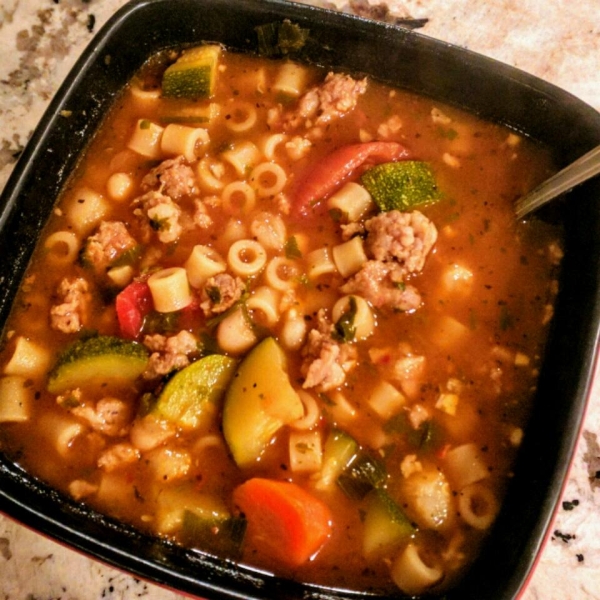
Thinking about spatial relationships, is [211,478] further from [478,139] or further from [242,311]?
[478,139]

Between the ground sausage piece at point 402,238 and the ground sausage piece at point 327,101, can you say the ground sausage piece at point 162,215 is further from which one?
the ground sausage piece at point 402,238

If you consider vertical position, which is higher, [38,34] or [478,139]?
[38,34]

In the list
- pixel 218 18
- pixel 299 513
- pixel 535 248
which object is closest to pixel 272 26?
pixel 218 18

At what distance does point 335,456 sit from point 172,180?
5.17ft

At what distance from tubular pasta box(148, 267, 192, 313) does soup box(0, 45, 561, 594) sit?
11 millimetres

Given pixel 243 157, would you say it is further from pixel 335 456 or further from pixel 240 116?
pixel 335 456

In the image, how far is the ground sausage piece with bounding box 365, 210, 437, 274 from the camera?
296cm

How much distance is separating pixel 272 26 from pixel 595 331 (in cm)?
218

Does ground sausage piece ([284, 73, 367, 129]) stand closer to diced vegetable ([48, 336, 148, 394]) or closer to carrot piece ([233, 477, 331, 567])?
diced vegetable ([48, 336, 148, 394])

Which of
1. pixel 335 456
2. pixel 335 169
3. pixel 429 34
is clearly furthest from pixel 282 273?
pixel 429 34

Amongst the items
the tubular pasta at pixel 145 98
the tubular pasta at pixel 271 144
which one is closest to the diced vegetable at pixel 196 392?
the tubular pasta at pixel 271 144

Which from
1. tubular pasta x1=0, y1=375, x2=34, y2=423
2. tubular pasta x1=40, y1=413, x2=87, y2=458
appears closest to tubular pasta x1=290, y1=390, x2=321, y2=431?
tubular pasta x1=40, y1=413, x2=87, y2=458

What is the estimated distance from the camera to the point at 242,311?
298 cm

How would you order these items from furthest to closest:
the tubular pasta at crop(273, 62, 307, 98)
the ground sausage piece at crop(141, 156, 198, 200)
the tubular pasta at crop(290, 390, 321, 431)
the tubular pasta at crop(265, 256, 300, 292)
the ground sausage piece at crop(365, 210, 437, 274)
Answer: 1. the tubular pasta at crop(273, 62, 307, 98)
2. the ground sausage piece at crop(141, 156, 198, 200)
3. the tubular pasta at crop(265, 256, 300, 292)
4. the ground sausage piece at crop(365, 210, 437, 274)
5. the tubular pasta at crop(290, 390, 321, 431)
